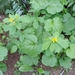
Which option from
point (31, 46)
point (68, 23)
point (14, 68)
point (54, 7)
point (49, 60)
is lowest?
point (14, 68)

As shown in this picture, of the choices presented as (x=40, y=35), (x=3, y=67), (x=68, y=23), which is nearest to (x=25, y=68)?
(x=3, y=67)

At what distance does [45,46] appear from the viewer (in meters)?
2.19

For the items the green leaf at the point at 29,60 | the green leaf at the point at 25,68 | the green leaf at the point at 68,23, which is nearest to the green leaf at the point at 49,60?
the green leaf at the point at 29,60

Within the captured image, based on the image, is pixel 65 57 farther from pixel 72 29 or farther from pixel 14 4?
pixel 14 4

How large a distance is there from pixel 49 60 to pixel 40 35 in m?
0.32

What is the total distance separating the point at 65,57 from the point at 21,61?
527mm

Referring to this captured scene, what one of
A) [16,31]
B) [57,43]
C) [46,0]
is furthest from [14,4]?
[57,43]

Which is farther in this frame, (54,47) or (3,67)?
(3,67)

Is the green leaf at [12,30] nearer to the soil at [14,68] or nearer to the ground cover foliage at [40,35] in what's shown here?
the ground cover foliage at [40,35]

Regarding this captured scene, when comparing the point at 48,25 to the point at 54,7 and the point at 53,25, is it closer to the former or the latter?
the point at 53,25

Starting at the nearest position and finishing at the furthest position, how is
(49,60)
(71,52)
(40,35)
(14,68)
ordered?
(71,52)
(49,60)
(40,35)
(14,68)

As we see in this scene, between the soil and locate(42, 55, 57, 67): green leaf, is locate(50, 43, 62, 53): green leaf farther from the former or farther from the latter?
the soil

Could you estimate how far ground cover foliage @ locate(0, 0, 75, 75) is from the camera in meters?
2.38

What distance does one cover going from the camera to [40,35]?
8.45ft
